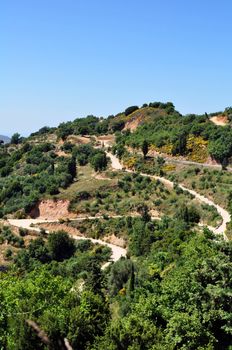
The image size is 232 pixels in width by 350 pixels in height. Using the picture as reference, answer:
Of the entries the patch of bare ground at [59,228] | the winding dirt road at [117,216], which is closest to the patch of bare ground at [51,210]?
the winding dirt road at [117,216]

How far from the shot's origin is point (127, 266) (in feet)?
160

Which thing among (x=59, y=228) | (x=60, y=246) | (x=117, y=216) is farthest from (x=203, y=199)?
(x=59, y=228)

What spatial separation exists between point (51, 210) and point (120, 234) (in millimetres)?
19326

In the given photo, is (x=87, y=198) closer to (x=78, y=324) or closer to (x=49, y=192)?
(x=49, y=192)

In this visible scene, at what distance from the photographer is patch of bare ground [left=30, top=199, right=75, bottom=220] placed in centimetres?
8094

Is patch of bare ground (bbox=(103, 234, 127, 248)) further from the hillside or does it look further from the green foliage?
the green foliage

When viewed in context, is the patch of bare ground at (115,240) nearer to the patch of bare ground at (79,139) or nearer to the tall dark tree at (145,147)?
the tall dark tree at (145,147)

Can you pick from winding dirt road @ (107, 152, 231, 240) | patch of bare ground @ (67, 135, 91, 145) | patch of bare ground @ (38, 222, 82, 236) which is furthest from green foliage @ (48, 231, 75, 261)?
patch of bare ground @ (67, 135, 91, 145)

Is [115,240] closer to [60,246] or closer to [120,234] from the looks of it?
[120,234]

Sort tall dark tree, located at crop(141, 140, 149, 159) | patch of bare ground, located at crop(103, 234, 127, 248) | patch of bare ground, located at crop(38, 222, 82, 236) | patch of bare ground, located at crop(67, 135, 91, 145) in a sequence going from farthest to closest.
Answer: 1. patch of bare ground, located at crop(67, 135, 91, 145)
2. tall dark tree, located at crop(141, 140, 149, 159)
3. patch of bare ground, located at crop(38, 222, 82, 236)
4. patch of bare ground, located at crop(103, 234, 127, 248)

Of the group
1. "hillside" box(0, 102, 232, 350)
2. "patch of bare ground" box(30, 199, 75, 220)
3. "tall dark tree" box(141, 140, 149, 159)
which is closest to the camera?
"hillside" box(0, 102, 232, 350)

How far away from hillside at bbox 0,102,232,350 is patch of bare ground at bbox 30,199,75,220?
253 millimetres

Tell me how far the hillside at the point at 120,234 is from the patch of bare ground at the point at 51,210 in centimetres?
25

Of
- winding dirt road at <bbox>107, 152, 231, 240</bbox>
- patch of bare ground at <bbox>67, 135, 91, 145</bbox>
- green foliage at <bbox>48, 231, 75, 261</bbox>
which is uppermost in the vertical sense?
patch of bare ground at <bbox>67, 135, 91, 145</bbox>
